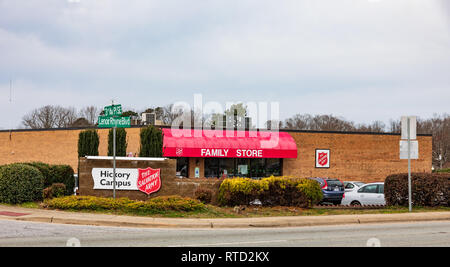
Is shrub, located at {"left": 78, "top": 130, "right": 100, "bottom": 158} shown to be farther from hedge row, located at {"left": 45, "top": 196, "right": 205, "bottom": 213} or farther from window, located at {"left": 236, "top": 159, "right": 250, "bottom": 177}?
window, located at {"left": 236, "top": 159, "right": 250, "bottom": 177}

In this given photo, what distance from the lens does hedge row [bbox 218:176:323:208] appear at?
1745cm

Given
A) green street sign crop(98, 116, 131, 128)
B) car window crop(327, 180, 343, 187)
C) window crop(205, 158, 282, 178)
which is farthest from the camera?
window crop(205, 158, 282, 178)

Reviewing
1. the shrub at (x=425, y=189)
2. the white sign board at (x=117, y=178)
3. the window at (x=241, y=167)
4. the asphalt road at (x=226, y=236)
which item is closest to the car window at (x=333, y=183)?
the shrub at (x=425, y=189)

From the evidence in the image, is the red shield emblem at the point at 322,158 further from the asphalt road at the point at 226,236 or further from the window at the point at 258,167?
the asphalt road at the point at 226,236

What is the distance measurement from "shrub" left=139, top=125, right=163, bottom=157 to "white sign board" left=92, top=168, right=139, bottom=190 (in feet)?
11.0

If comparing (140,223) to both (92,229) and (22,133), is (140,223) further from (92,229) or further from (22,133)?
(22,133)

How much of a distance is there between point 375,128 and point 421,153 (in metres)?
70.8

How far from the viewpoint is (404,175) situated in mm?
18938

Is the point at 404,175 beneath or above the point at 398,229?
above

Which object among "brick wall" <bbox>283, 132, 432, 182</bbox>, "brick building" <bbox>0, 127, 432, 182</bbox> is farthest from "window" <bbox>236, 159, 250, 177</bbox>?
"brick wall" <bbox>283, 132, 432, 182</bbox>

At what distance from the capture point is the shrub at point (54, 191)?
1747cm

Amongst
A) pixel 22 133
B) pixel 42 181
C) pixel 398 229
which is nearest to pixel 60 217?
pixel 42 181

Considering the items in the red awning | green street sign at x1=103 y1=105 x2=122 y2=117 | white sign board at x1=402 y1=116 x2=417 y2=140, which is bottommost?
the red awning
